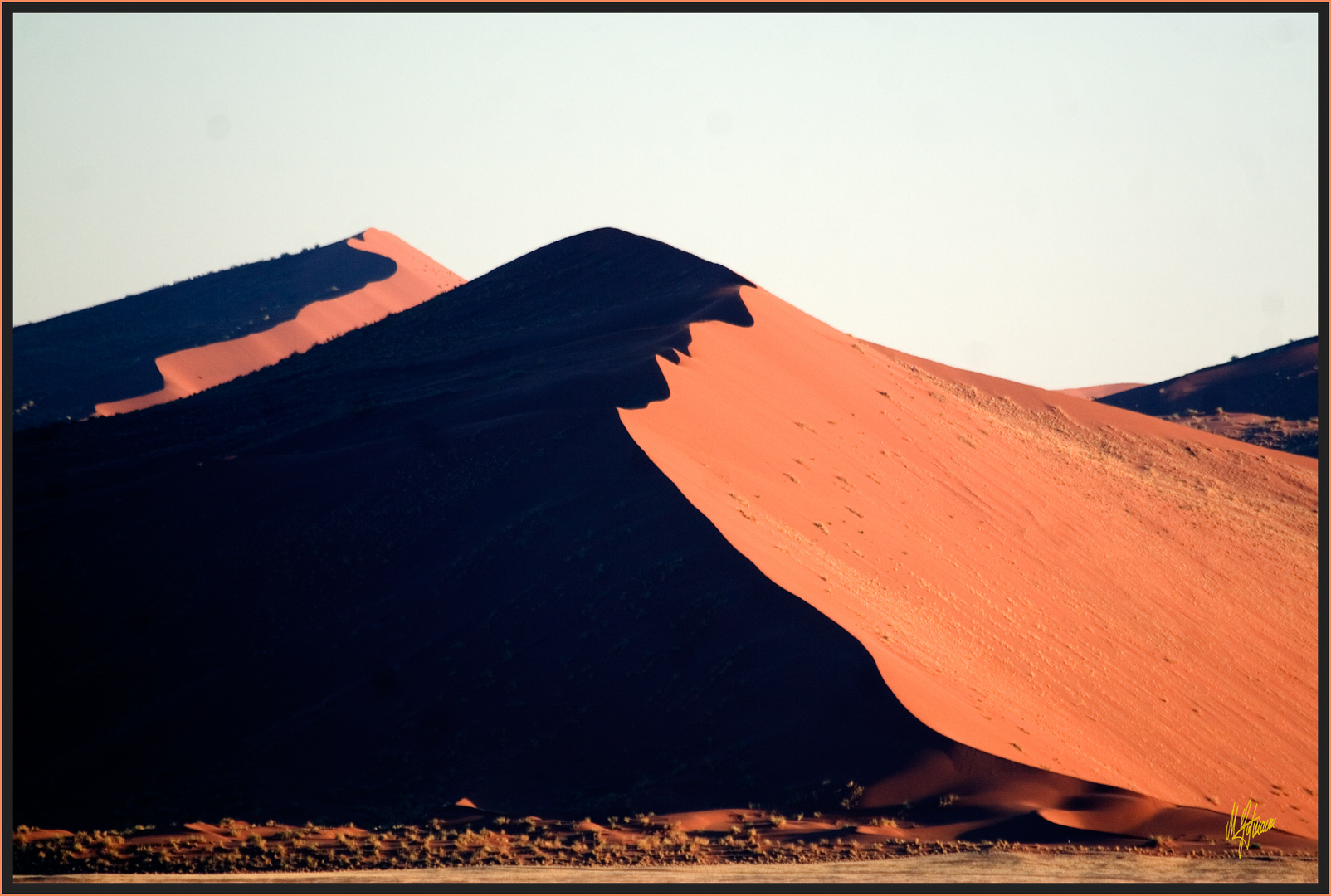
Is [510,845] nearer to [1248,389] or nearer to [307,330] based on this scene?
[307,330]

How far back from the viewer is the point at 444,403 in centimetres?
3209

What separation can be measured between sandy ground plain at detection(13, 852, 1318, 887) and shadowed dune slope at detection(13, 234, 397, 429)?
52.2 meters

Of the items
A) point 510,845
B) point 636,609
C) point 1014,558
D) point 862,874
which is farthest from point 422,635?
point 1014,558

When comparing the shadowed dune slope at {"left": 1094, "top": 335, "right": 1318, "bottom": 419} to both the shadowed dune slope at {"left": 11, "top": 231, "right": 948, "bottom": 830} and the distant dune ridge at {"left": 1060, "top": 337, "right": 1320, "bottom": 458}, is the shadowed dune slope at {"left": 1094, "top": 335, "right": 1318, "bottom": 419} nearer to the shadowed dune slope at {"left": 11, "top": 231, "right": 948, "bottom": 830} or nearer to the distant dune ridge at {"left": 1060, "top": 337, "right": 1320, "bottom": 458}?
the distant dune ridge at {"left": 1060, "top": 337, "right": 1320, "bottom": 458}

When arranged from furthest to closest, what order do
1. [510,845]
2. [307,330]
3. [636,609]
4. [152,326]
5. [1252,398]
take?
1. [152,326]
2. [307,330]
3. [1252,398]
4. [636,609]
5. [510,845]

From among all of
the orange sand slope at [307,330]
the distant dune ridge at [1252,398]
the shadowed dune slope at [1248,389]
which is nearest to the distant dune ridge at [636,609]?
the distant dune ridge at [1252,398]

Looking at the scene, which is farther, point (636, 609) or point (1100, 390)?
point (1100, 390)

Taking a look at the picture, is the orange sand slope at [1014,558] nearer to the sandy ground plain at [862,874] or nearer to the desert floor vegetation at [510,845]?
the desert floor vegetation at [510,845]

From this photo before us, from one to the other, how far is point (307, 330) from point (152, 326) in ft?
34.2

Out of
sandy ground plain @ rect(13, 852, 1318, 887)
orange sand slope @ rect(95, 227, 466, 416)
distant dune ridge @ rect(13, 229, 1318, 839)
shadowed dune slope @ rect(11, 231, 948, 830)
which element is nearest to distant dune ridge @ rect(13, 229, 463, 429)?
orange sand slope @ rect(95, 227, 466, 416)

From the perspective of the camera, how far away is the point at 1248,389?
72.1 metres

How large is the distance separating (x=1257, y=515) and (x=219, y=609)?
31.0 metres

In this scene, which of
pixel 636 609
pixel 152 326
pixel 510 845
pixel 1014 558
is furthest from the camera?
pixel 152 326

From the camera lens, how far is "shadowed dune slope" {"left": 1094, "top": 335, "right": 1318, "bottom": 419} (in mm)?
69000
